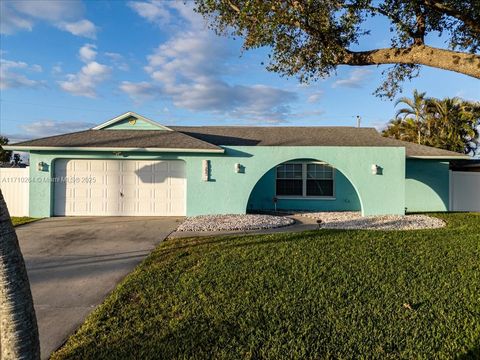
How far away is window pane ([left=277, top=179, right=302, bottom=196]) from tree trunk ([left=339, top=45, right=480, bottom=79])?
7.61m

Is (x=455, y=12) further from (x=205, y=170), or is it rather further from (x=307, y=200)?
(x=307, y=200)

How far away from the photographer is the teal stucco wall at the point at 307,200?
621 inches

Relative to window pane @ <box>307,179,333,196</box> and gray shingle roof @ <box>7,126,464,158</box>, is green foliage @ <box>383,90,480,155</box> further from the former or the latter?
window pane @ <box>307,179,333,196</box>

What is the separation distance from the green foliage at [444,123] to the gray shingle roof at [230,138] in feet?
35.0

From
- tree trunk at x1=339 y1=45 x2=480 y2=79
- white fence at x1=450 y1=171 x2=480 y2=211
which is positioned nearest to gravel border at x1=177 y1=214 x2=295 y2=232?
tree trunk at x1=339 y1=45 x2=480 y2=79

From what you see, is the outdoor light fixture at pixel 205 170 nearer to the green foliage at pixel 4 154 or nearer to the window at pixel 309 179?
the window at pixel 309 179

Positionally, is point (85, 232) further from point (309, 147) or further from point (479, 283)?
point (479, 283)

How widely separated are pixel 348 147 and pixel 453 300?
8.97 metres

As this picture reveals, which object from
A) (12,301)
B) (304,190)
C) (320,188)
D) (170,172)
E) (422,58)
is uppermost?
(422,58)

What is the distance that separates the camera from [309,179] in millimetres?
15930

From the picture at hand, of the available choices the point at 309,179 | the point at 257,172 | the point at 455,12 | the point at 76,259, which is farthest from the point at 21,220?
the point at 455,12

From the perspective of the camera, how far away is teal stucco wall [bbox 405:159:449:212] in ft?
51.9

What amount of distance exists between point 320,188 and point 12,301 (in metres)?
14.6

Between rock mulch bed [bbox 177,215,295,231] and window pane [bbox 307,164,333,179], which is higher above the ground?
window pane [bbox 307,164,333,179]
